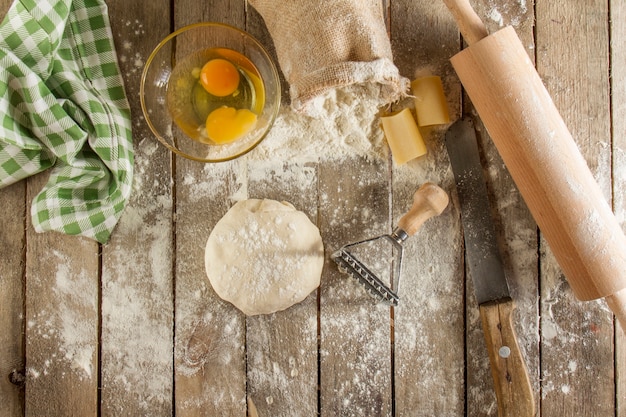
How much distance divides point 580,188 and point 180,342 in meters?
0.96

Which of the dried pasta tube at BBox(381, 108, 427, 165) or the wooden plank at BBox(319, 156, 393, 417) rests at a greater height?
the dried pasta tube at BBox(381, 108, 427, 165)

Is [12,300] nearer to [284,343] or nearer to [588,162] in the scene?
[284,343]

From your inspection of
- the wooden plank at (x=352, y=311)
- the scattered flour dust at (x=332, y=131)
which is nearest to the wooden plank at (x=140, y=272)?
the scattered flour dust at (x=332, y=131)

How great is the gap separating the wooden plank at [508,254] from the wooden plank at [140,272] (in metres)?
0.73

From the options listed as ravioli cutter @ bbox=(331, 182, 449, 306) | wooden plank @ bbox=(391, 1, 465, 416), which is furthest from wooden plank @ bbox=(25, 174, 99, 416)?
wooden plank @ bbox=(391, 1, 465, 416)

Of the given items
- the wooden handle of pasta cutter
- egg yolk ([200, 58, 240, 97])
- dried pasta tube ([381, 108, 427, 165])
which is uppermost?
egg yolk ([200, 58, 240, 97])

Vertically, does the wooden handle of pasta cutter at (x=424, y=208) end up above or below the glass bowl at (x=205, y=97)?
below

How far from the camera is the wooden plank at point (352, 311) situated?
1.21 meters

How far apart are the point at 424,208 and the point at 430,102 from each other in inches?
9.9

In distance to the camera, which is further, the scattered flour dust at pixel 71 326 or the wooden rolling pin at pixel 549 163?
the scattered flour dust at pixel 71 326

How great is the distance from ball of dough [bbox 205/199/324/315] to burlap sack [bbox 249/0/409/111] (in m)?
0.27

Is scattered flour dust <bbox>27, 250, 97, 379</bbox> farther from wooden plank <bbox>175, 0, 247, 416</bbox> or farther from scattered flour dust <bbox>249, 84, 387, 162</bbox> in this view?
scattered flour dust <bbox>249, 84, 387, 162</bbox>

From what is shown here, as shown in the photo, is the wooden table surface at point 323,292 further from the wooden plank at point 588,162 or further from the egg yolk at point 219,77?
the egg yolk at point 219,77

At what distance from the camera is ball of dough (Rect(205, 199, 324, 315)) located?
3.79 feet
